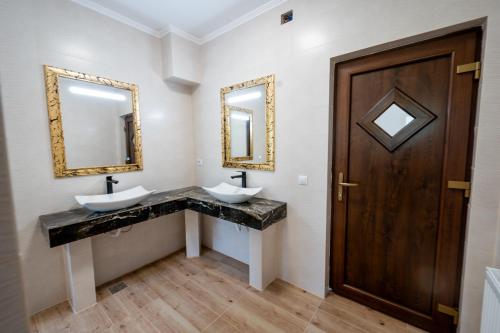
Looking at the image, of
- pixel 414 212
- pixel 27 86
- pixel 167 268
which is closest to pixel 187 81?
pixel 27 86

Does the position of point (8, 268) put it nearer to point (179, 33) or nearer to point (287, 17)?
point (287, 17)

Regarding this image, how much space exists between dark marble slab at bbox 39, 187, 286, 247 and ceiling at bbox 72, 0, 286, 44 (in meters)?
1.96

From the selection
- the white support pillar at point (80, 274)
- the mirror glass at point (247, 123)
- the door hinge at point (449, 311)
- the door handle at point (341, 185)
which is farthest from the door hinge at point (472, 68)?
the white support pillar at point (80, 274)

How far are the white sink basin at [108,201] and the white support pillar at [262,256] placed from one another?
1.20m

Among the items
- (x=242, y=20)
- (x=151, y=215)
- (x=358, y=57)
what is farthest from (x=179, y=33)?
(x=151, y=215)

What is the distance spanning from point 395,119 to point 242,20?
6.07 feet

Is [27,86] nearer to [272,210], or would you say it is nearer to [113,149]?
[113,149]

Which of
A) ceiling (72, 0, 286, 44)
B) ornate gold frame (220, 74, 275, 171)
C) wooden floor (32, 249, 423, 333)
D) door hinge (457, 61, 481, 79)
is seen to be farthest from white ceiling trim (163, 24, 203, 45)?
wooden floor (32, 249, 423, 333)

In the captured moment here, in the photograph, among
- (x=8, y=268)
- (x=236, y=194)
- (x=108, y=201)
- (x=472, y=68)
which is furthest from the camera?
(x=236, y=194)

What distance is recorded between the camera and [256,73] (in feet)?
7.42

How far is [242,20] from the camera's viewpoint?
2301 millimetres

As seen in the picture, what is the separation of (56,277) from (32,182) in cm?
90

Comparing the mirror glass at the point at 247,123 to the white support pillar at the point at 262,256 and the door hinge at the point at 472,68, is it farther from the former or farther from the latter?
the door hinge at the point at 472,68

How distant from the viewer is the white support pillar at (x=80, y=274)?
6.02 ft
